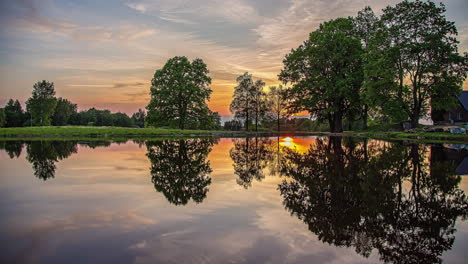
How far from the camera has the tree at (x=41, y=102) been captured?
86.2 m

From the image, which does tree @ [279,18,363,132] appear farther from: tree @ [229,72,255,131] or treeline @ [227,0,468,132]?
tree @ [229,72,255,131]

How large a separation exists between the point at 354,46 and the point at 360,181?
4025 cm

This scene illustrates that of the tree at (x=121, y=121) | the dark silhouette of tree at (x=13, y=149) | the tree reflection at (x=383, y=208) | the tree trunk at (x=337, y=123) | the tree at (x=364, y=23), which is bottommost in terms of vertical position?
the tree reflection at (x=383, y=208)

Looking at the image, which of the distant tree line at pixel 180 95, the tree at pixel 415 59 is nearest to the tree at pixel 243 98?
the distant tree line at pixel 180 95

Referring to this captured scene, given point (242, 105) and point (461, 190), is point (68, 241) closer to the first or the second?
point (461, 190)

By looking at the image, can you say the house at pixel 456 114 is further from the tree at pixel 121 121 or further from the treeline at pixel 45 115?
the tree at pixel 121 121

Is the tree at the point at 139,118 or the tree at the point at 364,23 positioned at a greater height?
the tree at the point at 364,23

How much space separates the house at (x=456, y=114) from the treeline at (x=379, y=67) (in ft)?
51.7

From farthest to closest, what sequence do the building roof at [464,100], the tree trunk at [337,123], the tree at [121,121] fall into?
the tree at [121,121] < the building roof at [464,100] < the tree trunk at [337,123]

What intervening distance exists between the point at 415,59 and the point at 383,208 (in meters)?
35.1

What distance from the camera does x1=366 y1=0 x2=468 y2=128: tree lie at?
31.9 metres

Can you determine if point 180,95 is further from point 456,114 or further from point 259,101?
point 456,114

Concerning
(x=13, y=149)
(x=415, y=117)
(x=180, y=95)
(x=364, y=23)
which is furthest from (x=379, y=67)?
(x=13, y=149)

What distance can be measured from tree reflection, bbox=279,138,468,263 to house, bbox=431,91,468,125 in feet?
185
